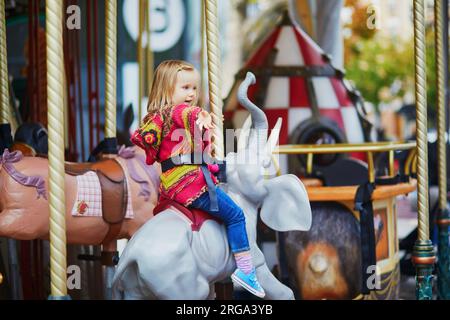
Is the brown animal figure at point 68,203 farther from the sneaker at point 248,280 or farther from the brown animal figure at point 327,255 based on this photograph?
the sneaker at point 248,280

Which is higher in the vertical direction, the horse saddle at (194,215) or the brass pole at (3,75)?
the brass pole at (3,75)

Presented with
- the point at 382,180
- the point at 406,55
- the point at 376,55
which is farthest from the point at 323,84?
the point at 376,55

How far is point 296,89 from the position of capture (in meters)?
6.12

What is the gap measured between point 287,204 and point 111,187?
1.27 m

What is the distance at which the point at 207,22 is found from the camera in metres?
3.33

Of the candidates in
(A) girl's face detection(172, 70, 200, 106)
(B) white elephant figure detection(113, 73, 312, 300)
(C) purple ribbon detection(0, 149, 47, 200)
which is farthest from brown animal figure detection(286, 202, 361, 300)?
(A) girl's face detection(172, 70, 200, 106)

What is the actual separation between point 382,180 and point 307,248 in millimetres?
629

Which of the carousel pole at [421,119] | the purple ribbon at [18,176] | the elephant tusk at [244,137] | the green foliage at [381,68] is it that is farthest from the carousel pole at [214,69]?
the green foliage at [381,68]

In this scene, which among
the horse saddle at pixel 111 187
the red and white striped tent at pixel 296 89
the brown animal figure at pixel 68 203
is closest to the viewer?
the brown animal figure at pixel 68 203

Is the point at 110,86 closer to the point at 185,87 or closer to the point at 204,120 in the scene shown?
the point at 185,87

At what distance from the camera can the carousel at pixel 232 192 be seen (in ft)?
10.5

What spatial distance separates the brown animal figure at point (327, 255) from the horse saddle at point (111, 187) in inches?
43.2

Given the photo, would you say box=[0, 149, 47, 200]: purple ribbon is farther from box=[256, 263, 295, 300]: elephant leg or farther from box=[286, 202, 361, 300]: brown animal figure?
box=[286, 202, 361, 300]: brown animal figure
